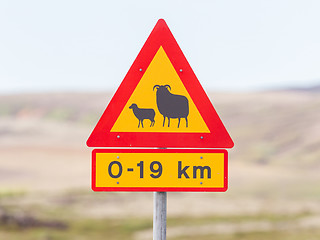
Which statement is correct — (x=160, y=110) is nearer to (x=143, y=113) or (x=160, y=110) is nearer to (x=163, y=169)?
(x=143, y=113)

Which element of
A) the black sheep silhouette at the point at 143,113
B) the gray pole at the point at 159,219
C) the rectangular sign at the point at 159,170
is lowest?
the gray pole at the point at 159,219

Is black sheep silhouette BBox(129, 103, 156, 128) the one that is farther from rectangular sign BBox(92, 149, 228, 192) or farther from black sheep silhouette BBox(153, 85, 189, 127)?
rectangular sign BBox(92, 149, 228, 192)

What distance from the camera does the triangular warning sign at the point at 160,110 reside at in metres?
3.56

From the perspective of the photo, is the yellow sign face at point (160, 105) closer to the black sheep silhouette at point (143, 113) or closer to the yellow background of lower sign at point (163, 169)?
the black sheep silhouette at point (143, 113)

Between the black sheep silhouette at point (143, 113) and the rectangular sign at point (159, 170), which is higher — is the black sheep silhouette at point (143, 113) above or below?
above

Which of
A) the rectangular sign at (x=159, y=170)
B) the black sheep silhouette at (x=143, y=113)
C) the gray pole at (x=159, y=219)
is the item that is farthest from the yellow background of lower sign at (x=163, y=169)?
the black sheep silhouette at (x=143, y=113)

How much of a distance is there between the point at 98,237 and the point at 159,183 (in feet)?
31.5

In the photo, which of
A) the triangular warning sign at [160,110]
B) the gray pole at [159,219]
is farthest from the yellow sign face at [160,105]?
the gray pole at [159,219]

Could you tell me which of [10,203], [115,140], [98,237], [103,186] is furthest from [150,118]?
[10,203]

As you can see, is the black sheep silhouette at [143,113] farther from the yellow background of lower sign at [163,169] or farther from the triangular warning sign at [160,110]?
the yellow background of lower sign at [163,169]

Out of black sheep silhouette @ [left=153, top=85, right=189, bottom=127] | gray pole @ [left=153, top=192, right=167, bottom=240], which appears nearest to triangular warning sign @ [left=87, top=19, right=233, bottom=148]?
black sheep silhouette @ [left=153, top=85, right=189, bottom=127]

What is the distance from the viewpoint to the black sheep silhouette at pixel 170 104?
3.54 metres

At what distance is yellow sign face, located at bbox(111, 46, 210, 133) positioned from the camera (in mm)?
3559

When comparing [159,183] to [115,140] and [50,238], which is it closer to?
[115,140]
